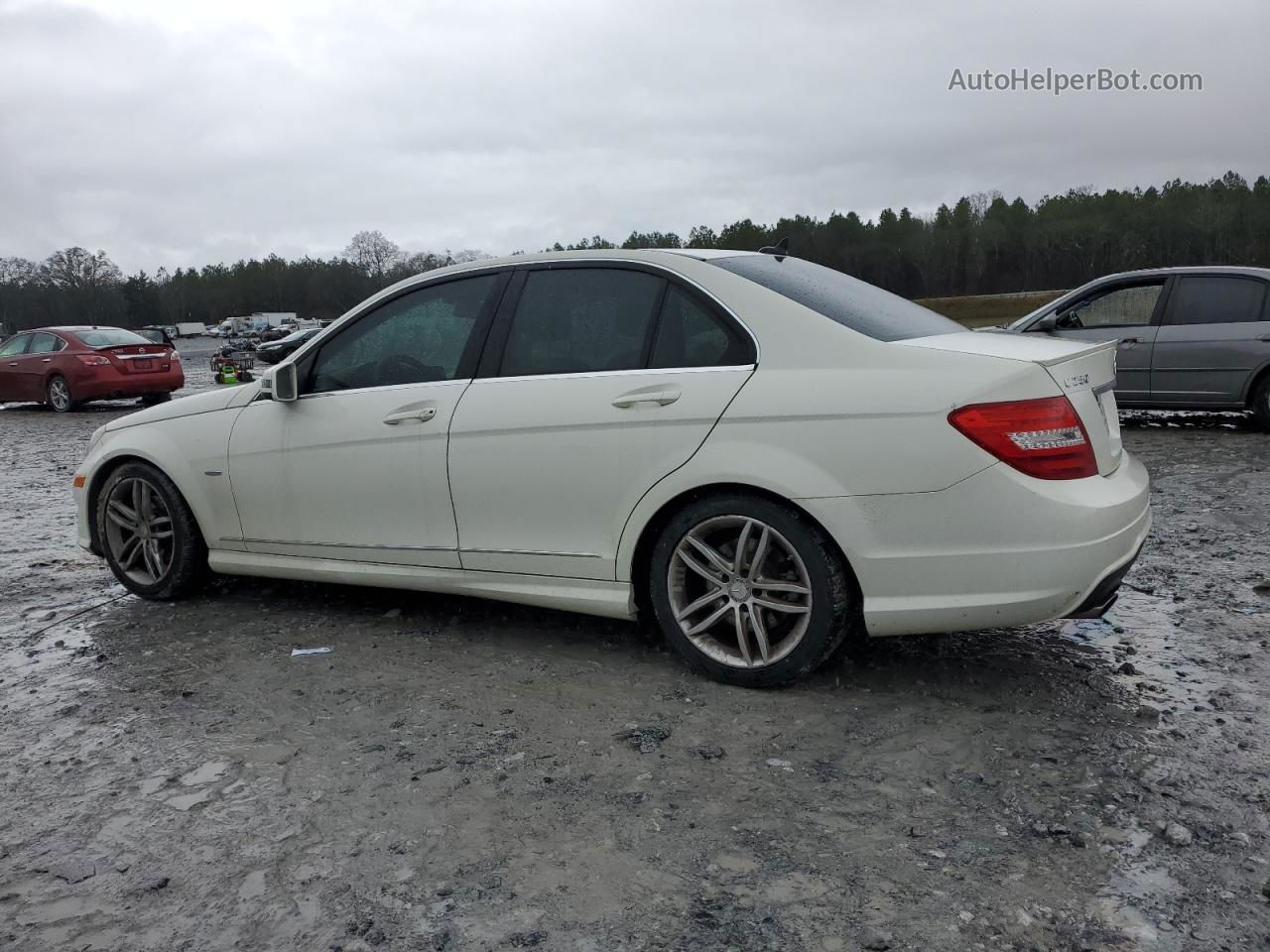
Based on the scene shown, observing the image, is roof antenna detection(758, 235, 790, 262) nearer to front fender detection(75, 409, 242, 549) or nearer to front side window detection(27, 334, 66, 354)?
front fender detection(75, 409, 242, 549)

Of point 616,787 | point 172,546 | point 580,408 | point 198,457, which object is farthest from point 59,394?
point 616,787

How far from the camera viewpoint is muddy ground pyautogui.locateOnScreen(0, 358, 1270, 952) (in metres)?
2.57

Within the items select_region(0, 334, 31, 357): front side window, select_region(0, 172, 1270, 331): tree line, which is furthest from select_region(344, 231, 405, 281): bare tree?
select_region(0, 334, 31, 357): front side window

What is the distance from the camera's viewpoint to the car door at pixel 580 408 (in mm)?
4000

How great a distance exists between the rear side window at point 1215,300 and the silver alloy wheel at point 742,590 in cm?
877

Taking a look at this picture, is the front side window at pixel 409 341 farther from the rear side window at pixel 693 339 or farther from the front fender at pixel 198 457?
the rear side window at pixel 693 339

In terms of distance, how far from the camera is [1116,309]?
11.2 meters

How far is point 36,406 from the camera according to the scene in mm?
21406

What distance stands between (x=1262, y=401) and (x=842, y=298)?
8262mm

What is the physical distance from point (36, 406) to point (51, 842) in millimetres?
21082

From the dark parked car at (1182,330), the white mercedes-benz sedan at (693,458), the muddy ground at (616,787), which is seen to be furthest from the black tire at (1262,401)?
the white mercedes-benz sedan at (693,458)

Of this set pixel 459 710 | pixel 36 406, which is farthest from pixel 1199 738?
pixel 36 406

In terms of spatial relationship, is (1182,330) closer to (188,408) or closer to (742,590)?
(742,590)

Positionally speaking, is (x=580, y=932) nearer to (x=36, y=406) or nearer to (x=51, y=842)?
(x=51, y=842)
